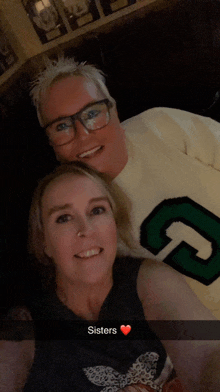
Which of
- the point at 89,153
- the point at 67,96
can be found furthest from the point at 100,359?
the point at 67,96

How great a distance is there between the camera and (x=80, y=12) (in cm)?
70

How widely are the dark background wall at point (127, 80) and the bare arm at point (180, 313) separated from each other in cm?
31

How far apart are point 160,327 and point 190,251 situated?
0.64ft

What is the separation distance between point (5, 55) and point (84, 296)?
0.61 m

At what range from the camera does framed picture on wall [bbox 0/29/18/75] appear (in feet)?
2.29

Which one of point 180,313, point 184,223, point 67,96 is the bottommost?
point 180,313

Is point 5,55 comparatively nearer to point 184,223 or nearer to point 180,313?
point 184,223

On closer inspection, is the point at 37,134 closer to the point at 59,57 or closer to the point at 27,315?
the point at 59,57

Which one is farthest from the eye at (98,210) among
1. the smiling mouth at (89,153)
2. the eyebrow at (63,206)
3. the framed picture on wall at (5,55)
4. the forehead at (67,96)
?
the framed picture on wall at (5,55)

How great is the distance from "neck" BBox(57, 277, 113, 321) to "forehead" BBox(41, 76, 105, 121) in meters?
0.41

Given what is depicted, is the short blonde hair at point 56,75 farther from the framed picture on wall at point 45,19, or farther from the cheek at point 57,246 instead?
the cheek at point 57,246

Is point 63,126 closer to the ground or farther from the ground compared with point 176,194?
farther from the ground

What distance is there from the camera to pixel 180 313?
2.17 feet

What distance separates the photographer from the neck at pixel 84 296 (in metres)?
0.71
